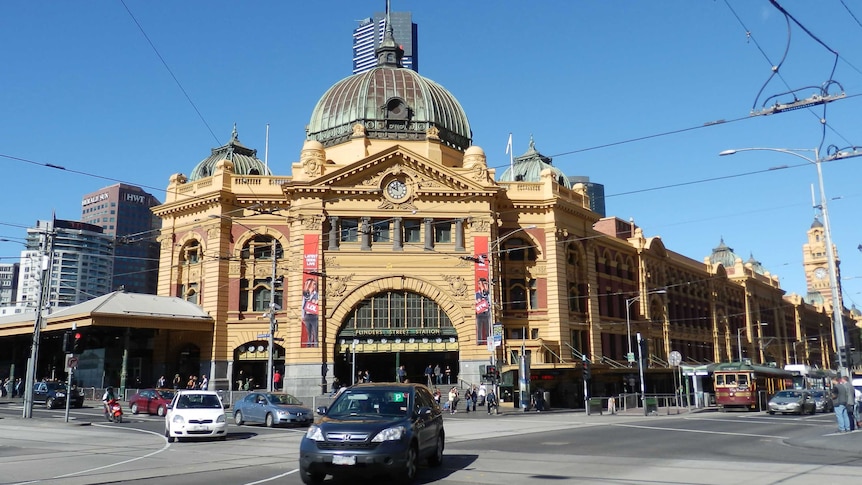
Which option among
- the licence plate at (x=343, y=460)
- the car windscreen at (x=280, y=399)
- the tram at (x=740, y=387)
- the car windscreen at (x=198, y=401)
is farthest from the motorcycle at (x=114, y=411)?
the tram at (x=740, y=387)

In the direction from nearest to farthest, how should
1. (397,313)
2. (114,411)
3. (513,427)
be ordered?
1. (513,427)
2. (114,411)
3. (397,313)

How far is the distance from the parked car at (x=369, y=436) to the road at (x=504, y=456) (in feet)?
3.17

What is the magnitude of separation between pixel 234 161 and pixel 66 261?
63352mm

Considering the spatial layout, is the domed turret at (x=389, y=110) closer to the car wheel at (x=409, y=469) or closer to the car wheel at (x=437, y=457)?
the car wheel at (x=437, y=457)

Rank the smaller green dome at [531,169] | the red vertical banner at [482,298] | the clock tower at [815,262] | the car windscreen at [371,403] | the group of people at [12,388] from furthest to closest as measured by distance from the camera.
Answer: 1. the clock tower at [815,262]
2. the smaller green dome at [531,169]
3. the group of people at [12,388]
4. the red vertical banner at [482,298]
5. the car windscreen at [371,403]

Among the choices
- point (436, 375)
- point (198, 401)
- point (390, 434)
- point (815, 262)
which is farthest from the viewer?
point (815, 262)

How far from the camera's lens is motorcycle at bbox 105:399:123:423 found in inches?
1303

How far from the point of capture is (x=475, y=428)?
2978cm

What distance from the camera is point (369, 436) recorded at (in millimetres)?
13367

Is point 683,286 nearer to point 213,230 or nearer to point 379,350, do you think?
point 379,350

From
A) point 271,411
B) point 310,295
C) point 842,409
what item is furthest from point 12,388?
point 842,409

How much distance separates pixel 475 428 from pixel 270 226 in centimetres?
2931

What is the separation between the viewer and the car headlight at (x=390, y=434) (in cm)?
1344

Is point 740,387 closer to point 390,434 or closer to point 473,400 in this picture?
point 473,400
